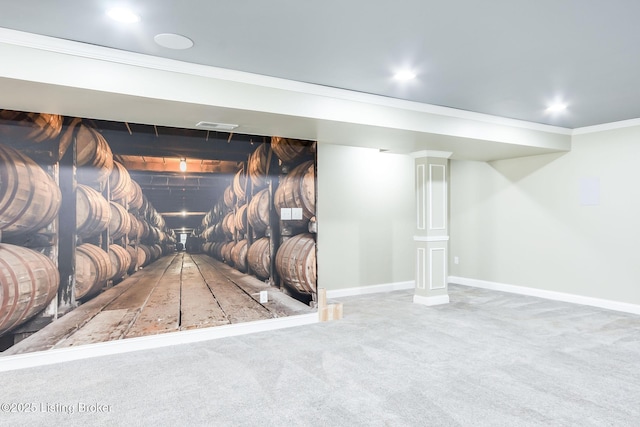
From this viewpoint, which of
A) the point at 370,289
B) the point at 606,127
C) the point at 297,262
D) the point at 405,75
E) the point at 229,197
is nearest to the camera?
the point at 405,75

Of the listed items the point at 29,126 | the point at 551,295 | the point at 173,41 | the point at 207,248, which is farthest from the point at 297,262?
the point at 551,295

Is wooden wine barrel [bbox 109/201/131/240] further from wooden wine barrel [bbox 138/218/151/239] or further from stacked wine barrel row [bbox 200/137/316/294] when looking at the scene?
stacked wine barrel row [bbox 200/137/316/294]

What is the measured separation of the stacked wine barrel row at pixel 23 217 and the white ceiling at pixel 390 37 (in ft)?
3.52

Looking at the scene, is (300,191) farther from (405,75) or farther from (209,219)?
(405,75)

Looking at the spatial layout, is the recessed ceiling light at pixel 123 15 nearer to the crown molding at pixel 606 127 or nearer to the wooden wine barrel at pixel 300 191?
the wooden wine barrel at pixel 300 191

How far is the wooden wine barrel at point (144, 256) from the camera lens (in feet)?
12.8

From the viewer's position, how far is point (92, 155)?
142 inches

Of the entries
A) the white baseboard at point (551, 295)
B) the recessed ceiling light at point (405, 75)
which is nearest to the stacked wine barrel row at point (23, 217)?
the recessed ceiling light at point (405, 75)

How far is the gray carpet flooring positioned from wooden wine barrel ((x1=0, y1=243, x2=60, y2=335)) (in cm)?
46

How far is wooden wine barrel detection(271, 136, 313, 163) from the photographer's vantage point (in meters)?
4.54

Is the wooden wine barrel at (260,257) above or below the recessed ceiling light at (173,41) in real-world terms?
below

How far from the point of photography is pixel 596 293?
5359mm

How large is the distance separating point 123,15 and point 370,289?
197 inches

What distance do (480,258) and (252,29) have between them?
5.62 m
